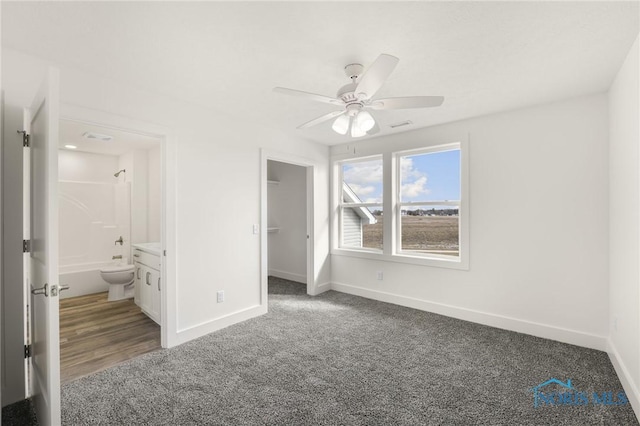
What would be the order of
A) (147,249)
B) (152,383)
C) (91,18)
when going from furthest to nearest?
(147,249) < (152,383) < (91,18)

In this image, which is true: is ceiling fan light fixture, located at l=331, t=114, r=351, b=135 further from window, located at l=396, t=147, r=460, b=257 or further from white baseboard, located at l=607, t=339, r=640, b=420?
white baseboard, located at l=607, t=339, r=640, b=420

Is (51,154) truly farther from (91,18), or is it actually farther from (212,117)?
(212,117)

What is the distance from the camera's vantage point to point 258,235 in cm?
372

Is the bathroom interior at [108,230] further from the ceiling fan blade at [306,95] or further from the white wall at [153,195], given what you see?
the ceiling fan blade at [306,95]

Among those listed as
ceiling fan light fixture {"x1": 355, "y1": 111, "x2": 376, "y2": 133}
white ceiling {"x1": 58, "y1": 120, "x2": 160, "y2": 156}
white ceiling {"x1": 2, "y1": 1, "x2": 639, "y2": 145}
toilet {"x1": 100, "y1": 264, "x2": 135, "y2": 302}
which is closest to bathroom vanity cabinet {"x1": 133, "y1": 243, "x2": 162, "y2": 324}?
toilet {"x1": 100, "y1": 264, "x2": 135, "y2": 302}

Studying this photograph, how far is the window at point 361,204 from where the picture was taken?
14.9 ft

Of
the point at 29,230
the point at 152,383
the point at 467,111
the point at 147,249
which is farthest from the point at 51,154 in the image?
the point at 467,111

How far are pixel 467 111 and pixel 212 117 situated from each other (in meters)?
2.73

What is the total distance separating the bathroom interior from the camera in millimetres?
3564

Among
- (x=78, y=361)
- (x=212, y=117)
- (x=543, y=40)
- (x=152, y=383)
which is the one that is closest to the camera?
(x=543, y=40)

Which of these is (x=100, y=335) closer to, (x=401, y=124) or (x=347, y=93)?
(x=347, y=93)

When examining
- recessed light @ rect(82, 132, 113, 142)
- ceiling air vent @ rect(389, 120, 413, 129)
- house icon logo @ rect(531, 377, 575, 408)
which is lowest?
house icon logo @ rect(531, 377, 575, 408)

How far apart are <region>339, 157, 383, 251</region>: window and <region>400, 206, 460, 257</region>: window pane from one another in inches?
16.9

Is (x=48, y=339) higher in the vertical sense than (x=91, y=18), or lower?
lower
